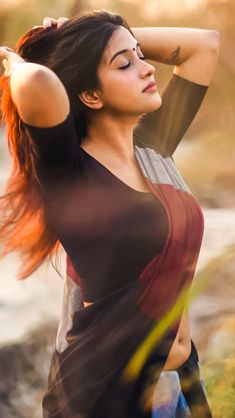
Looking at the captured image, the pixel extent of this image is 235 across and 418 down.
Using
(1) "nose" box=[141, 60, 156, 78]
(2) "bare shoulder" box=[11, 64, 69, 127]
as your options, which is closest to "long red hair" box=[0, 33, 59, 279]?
(2) "bare shoulder" box=[11, 64, 69, 127]

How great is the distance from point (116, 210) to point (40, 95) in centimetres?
31

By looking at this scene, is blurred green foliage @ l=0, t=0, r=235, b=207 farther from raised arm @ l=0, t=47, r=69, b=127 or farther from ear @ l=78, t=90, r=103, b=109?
raised arm @ l=0, t=47, r=69, b=127

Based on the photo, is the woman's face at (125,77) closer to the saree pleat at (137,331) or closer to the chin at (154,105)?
the chin at (154,105)

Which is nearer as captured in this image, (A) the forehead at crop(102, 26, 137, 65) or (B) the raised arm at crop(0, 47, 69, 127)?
(B) the raised arm at crop(0, 47, 69, 127)

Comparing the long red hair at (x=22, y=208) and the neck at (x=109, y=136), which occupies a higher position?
the neck at (x=109, y=136)

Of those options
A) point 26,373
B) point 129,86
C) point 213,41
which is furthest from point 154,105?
point 26,373

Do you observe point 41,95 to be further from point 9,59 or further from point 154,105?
point 154,105

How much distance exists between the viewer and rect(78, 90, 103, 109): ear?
1.64 meters

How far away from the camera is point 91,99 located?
1645 millimetres

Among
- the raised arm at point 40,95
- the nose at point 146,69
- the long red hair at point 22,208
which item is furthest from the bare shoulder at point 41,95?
the nose at point 146,69

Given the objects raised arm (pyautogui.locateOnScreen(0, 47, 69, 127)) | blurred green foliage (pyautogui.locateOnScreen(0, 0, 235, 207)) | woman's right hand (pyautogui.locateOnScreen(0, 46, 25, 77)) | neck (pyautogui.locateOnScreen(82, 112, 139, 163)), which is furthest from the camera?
blurred green foliage (pyautogui.locateOnScreen(0, 0, 235, 207))

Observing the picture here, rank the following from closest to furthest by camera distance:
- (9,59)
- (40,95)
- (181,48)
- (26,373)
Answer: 1. (40,95)
2. (9,59)
3. (181,48)
4. (26,373)

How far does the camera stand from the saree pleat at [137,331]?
1657 mm

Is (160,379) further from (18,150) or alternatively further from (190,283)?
(18,150)
